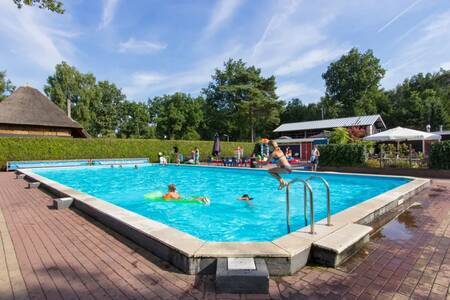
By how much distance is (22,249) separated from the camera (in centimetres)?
366

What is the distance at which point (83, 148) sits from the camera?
70.5 ft

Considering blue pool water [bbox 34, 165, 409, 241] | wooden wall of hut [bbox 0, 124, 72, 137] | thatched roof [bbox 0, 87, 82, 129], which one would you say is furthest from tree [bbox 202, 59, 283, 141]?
blue pool water [bbox 34, 165, 409, 241]

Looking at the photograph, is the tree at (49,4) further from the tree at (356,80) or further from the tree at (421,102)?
the tree at (356,80)

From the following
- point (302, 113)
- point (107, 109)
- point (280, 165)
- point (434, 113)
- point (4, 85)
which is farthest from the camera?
point (302, 113)

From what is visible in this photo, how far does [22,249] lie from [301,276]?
3887 millimetres

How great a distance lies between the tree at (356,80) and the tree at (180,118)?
2643 centimetres

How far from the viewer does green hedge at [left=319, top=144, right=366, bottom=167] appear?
45.8 feet

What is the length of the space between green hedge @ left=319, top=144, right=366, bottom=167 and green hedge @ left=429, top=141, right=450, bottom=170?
9.61 feet

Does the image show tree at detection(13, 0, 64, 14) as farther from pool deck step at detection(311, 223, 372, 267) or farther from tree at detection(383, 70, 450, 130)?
tree at detection(383, 70, 450, 130)

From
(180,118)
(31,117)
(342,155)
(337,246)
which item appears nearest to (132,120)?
(180,118)

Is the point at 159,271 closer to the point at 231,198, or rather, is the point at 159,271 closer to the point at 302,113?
the point at 231,198

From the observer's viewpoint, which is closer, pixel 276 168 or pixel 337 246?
pixel 337 246

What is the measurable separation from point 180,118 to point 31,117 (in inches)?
909

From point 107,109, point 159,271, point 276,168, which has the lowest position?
point 159,271
